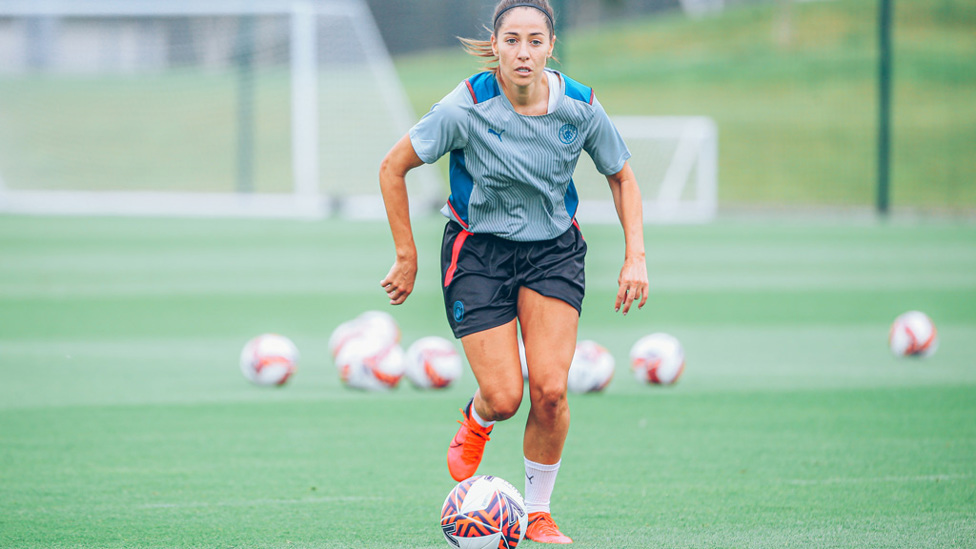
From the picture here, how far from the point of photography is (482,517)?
173 inches

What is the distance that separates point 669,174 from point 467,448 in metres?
24.5

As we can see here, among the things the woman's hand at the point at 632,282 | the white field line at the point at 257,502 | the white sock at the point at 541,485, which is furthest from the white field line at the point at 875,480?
the white field line at the point at 257,502

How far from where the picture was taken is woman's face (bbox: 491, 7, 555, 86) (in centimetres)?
457

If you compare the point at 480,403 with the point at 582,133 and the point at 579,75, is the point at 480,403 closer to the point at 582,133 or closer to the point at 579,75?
the point at 582,133

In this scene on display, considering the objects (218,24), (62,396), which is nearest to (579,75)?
(218,24)

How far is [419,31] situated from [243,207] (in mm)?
11669

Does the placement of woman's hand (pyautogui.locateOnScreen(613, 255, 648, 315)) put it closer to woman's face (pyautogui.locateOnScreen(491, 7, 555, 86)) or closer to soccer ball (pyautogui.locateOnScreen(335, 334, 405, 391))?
woman's face (pyautogui.locateOnScreen(491, 7, 555, 86))

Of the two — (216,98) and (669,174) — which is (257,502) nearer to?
(216,98)

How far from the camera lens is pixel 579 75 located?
47.0 metres

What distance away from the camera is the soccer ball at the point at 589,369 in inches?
309

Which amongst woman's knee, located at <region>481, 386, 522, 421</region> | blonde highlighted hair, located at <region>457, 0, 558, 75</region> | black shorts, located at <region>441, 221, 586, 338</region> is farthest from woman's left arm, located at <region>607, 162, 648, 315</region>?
blonde highlighted hair, located at <region>457, 0, 558, 75</region>

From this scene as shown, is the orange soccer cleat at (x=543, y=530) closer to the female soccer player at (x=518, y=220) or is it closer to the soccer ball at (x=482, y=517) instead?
the female soccer player at (x=518, y=220)

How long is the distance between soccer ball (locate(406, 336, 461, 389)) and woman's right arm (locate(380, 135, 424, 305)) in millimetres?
3285

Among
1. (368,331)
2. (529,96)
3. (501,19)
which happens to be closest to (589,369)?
(368,331)
